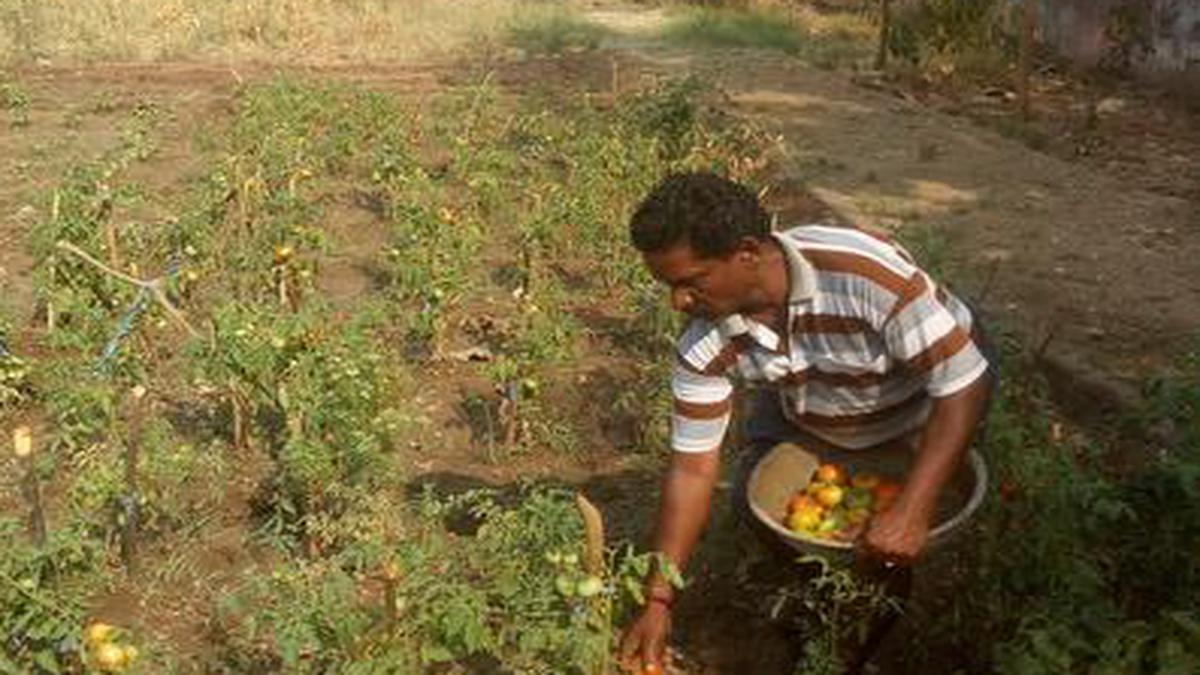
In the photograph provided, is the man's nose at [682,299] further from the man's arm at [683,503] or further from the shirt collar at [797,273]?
the man's arm at [683,503]

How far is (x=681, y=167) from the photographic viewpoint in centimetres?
759

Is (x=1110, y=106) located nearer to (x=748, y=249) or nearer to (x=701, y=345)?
(x=701, y=345)

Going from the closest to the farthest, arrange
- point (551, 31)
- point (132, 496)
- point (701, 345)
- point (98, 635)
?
point (98, 635) → point (701, 345) → point (132, 496) → point (551, 31)

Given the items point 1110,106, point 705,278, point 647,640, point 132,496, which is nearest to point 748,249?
point 705,278

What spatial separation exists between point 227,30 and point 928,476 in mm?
Answer: 12965

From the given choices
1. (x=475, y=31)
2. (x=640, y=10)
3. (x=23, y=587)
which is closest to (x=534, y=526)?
(x=23, y=587)

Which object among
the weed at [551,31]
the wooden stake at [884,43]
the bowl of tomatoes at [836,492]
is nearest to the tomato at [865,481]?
the bowl of tomatoes at [836,492]

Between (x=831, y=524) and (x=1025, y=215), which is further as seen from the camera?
(x=1025, y=215)

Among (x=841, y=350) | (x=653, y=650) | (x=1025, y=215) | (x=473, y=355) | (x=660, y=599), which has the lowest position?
(x=1025, y=215)

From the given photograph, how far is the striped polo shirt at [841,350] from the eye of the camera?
2893 millimetres

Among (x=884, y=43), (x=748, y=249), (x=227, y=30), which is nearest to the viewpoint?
(x=748, y=249)

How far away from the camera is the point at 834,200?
821cm

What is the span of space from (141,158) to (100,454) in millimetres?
5207

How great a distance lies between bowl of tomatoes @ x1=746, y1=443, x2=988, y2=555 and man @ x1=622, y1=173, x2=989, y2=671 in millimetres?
121
